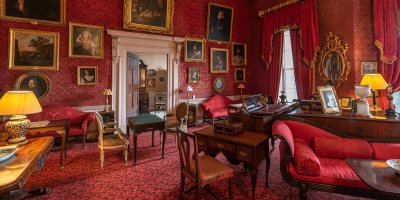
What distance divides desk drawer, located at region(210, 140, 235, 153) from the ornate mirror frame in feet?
17.0

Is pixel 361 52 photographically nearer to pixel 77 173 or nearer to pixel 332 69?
pixel 332 69

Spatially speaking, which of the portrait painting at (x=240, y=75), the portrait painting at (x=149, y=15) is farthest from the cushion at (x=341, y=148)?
the portrait painting at (x=240, y=75)

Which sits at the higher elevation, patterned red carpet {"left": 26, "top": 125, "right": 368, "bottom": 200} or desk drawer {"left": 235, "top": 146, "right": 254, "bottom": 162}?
desk drawer {"left": 235, "top": 146, "right": 254, "bottom": 162}

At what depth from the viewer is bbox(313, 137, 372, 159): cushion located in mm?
3039

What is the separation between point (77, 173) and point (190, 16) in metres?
6.54

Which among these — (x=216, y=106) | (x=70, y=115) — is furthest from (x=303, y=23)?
(x=70, y=115)

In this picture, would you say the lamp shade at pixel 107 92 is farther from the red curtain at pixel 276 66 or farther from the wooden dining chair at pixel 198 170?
the red curtain at pixel 276 66

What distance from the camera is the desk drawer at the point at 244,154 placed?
2.80 meters

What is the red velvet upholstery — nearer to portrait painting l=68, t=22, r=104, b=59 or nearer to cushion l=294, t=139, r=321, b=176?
portrait painting l=68, t=22, r=104, b=59

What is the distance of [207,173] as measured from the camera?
2729 mm

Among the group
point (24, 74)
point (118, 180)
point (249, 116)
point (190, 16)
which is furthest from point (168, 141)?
point (190, 16)

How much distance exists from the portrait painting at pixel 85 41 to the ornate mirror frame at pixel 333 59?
276 inches

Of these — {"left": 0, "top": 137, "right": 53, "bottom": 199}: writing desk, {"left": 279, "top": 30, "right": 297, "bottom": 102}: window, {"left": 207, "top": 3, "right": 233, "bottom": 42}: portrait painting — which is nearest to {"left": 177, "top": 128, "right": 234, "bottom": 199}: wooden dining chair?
{"left": 0, "top": 137, "right": 53, "bottom": 199}: writing desk

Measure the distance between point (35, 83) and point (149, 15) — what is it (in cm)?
393
